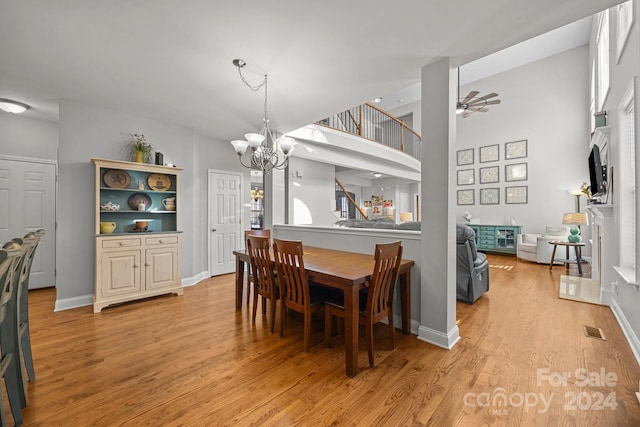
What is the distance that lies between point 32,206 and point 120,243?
80.6 inches

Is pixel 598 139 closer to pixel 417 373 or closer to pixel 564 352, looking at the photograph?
pixel 564 352

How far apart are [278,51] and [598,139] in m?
4.56

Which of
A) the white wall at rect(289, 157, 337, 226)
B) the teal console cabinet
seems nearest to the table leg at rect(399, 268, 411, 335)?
the white wall at rect(289, 157, 337, 226)

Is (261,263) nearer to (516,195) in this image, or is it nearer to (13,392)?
(13,392)

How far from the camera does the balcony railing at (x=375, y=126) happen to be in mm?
5977

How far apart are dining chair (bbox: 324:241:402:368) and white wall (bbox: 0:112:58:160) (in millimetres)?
5112

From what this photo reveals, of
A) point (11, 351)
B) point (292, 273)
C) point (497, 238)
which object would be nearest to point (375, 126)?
point (497, 238)

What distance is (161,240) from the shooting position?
373 centimetres

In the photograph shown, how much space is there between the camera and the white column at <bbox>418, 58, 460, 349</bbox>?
2.38 m

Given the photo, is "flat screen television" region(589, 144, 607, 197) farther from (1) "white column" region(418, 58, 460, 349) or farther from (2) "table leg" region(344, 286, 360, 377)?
(2) "table leg" region(344, 286, 360, 377)

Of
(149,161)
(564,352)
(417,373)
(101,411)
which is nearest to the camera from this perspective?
(101,411)

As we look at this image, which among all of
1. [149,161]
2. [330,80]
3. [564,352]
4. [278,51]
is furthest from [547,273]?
[149,161]

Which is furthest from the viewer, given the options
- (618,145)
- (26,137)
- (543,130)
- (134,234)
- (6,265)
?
(543,130)

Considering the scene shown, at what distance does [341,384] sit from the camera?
1.88 meters
